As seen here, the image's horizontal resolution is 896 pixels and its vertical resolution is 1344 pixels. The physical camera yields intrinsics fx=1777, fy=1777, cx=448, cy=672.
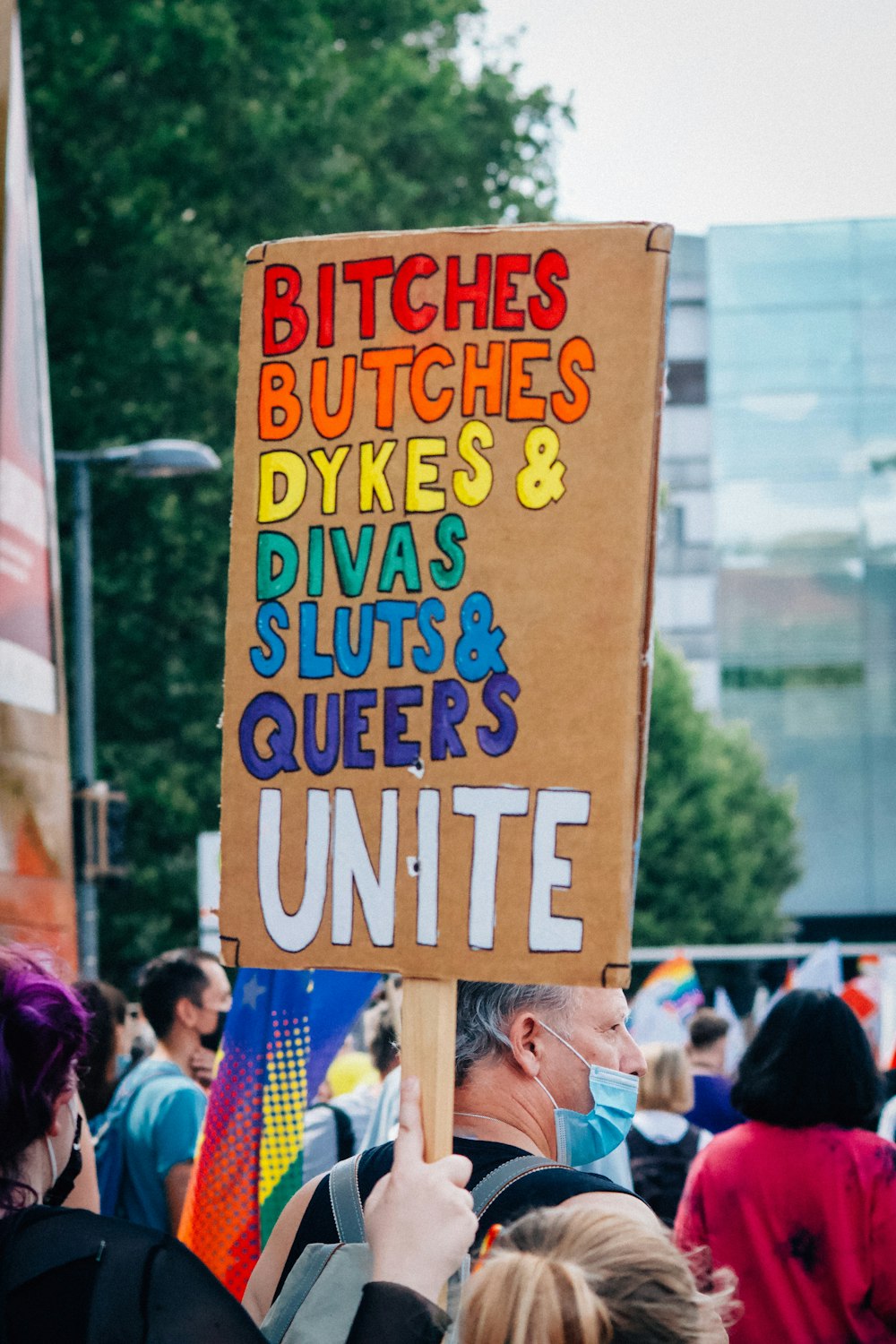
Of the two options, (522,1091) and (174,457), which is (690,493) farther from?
(522,1091)

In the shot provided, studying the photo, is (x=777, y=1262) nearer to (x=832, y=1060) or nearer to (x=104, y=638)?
(x=832, y=1060)

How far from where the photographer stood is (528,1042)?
2609 millimetres

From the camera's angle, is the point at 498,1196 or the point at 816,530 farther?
the point at 816,530

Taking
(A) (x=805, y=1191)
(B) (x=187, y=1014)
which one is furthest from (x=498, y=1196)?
(B) (x=187, y=1014)

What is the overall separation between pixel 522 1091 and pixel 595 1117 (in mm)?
132

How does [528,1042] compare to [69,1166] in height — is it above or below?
above

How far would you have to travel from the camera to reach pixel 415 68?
57.7 feet

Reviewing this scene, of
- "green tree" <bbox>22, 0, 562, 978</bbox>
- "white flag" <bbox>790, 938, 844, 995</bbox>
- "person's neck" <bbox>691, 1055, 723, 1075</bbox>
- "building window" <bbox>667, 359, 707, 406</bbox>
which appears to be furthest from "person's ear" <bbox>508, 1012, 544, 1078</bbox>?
"building window" <bbox>667, 359, 707, 406</bbox>

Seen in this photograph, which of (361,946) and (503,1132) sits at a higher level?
(361,946)

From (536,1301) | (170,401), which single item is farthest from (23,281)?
(170,401)

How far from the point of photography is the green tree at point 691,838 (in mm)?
32062

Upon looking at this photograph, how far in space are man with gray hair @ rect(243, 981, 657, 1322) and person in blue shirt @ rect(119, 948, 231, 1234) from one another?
2.45 meters

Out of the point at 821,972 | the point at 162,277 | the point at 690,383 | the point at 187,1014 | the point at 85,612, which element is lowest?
the point at 821,972

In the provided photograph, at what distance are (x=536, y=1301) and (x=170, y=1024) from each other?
154 inches
